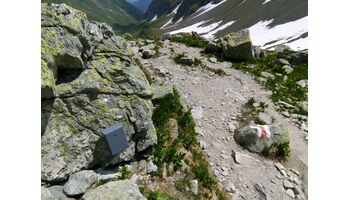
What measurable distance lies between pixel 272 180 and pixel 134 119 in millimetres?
5067

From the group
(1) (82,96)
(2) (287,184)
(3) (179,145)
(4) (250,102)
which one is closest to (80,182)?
(1) (82,96)

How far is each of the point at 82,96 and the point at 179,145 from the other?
145 inches

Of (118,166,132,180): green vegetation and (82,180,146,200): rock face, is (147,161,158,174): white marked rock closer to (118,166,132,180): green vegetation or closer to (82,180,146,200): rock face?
(118,166,132,180): green vegetation

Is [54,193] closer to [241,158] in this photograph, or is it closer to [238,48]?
[241,158]

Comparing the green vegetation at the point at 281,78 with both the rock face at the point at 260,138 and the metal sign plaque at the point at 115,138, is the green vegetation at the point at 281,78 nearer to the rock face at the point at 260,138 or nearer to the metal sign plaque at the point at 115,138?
the rock face at the point at 260,138

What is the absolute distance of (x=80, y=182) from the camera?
7.43 meters

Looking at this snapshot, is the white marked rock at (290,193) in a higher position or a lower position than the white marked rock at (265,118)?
lower

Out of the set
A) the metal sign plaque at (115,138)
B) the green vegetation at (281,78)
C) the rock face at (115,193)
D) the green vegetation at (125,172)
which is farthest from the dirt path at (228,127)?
the rock face at (115,193)

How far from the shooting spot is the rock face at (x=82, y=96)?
7453 millimetres

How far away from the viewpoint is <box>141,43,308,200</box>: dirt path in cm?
987

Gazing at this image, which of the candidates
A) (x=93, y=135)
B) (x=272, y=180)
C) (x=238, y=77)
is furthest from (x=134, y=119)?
(x=238, y=77)

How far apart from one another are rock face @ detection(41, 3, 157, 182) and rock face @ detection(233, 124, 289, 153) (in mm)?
4040

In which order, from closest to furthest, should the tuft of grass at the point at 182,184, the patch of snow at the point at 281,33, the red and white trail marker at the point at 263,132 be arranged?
1. the tuft of grass at the point at 182,184
2. the red and white trail marker at the point at 263,132
3. the patch of snow at the point at 281,33

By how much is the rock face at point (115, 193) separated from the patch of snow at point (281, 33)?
52061 millimetres
